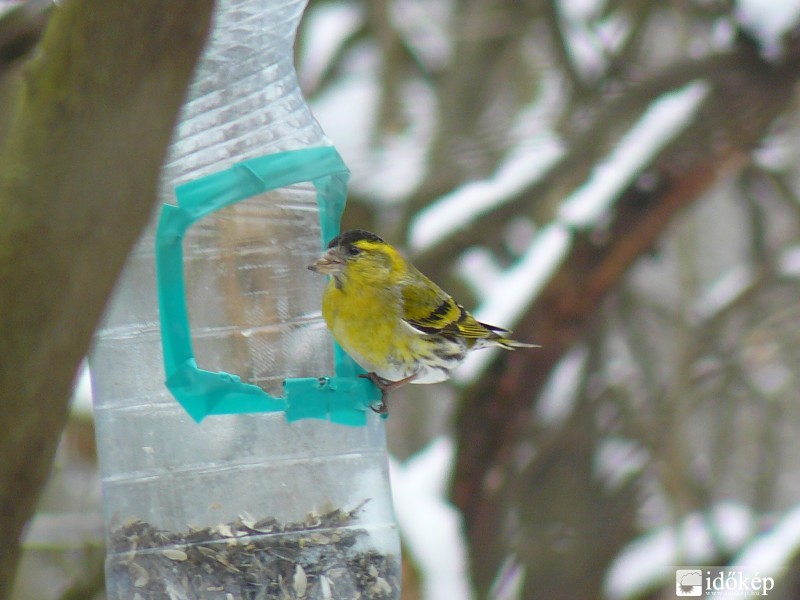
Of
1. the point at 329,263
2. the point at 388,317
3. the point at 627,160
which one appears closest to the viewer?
the point at 329,263

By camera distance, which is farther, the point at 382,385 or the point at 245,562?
the point at 382,385

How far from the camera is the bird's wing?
4324mm

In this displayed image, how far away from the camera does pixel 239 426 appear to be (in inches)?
136

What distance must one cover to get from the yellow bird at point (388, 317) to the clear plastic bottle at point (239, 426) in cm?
14

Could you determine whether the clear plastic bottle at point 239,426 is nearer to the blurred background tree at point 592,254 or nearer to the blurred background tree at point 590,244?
the blurred background tree at point 592,254

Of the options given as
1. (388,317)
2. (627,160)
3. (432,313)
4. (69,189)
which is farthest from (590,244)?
(69,189)

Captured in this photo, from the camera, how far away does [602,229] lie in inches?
253

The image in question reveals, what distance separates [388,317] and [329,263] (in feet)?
1.83

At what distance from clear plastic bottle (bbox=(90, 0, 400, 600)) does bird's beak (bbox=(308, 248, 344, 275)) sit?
0.17 meters

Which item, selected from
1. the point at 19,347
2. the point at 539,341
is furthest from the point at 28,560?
the point at 19,347

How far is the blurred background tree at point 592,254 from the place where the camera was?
6.45 metres

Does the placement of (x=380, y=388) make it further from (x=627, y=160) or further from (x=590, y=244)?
(x=627, y=160)

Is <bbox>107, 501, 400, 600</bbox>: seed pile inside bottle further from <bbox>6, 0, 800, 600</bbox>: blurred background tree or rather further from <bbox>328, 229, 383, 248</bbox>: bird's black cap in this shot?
<bbox>6, 0, 800, 600</bbox>: blurred background tree

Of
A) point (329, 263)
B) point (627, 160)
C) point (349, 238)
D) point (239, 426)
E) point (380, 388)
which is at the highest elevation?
point (627, 160)
